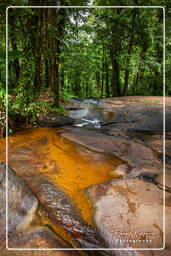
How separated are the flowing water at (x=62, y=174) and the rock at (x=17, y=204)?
0.51 feet

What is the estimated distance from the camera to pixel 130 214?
226 cm

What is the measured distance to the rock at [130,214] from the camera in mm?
1913

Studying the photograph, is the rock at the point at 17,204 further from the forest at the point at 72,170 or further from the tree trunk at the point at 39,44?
the tree trunk at the point at 39,44

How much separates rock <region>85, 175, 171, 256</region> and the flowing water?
14 cm

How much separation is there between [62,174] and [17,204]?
111 centimetres

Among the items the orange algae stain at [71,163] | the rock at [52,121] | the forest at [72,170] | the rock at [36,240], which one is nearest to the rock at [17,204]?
the forest at [72,170]

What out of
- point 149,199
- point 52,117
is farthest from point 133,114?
point 149,199

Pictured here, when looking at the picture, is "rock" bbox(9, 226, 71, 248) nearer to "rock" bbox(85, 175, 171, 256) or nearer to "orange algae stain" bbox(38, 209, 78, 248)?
"orange algae stain" bbox(38, 209, 78, 248)

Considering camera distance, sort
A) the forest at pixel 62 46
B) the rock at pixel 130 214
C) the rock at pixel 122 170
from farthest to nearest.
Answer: the forest at pixel 62 46
the rock at pixel 122 170
the rock at pixel 130 214

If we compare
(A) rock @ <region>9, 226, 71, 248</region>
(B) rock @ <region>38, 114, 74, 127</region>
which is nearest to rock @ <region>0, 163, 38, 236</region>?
(A) rock @ <region>9, 226, 71, 248</region>

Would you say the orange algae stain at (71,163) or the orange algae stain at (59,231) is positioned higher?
the orange algae stain at (71,163)

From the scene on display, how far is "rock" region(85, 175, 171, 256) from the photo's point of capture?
1913mm

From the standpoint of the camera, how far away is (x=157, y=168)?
3461 millimetres

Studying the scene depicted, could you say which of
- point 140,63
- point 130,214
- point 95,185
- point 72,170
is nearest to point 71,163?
point 72,170
